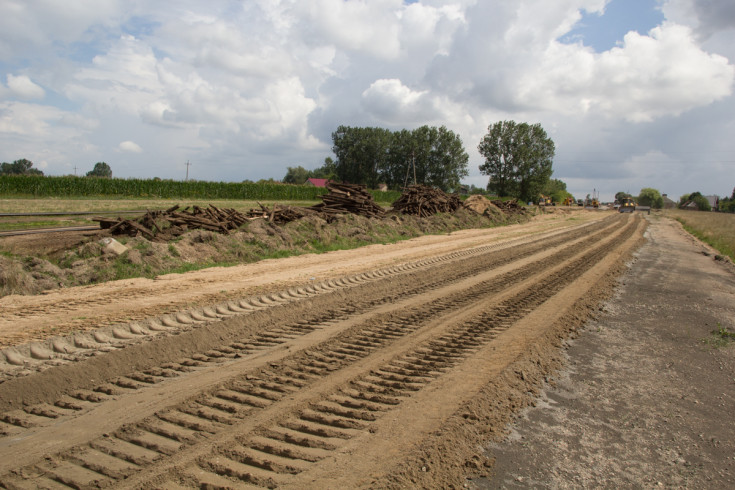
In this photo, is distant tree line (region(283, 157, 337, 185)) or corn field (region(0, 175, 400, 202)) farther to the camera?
distant tree line (region(283, 157, 337, 185))

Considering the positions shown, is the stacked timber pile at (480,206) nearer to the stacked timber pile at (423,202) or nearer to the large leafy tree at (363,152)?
the stacked timber pile at (423,202)

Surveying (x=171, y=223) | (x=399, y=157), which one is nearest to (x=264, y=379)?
(x=171, y=223)

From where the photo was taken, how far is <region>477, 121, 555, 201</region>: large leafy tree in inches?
2817

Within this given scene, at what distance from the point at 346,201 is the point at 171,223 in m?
8.83

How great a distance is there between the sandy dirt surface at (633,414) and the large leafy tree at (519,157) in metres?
67.1

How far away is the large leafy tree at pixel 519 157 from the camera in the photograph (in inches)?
2817

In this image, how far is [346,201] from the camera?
20.7m

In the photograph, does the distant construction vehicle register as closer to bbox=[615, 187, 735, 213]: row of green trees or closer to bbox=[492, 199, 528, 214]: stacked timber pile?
bbox=[492, 199, 528, 214]: stacked timber pile

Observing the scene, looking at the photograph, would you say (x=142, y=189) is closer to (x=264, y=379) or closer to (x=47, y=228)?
(x=47, y=228)

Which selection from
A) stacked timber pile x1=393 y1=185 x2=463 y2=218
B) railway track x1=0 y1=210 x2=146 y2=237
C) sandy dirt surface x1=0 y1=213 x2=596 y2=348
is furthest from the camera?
stacked timber pile x1=393 y1=185 x2=463 y2=218

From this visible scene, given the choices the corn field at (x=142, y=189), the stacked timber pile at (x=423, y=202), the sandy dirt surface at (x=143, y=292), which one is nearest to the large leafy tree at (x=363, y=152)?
the corn field at (x=142, y=189)

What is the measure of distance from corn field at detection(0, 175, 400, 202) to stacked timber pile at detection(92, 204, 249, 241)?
29091 millimetres

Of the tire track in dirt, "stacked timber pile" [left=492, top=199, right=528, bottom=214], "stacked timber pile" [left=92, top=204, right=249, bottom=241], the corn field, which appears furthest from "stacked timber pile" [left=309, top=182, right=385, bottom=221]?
the corn field

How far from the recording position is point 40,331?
5941mm
